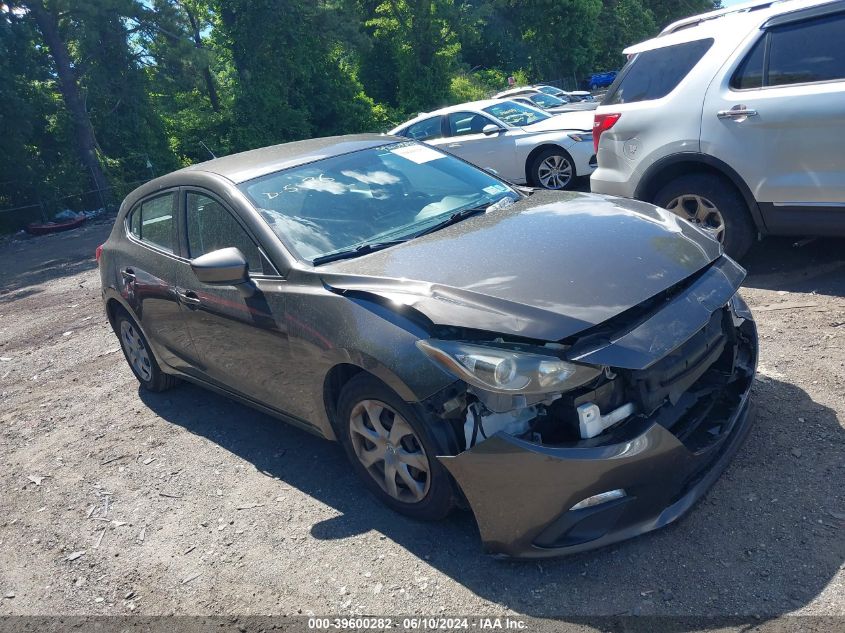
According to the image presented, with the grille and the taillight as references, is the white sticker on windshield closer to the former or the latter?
the taillight

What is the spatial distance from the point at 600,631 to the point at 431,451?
94 centimetres

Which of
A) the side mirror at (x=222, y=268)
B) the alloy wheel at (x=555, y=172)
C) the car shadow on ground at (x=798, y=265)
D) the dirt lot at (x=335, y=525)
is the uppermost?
the side mirror at (x=222, y=268)

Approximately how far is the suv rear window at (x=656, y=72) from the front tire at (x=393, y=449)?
3.98 m

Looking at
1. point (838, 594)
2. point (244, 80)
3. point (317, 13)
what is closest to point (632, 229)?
point (838, 594)

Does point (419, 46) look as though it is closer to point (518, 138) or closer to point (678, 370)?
point (518, 138)

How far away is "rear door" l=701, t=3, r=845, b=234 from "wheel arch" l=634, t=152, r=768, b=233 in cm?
5

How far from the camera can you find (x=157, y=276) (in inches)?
195

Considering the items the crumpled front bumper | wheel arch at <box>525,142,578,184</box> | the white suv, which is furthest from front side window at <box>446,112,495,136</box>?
the crumpled front bumper

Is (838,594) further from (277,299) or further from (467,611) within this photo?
(277,299)

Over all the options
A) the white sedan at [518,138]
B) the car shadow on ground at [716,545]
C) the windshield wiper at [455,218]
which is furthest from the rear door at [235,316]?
the white sedan at [518,138]

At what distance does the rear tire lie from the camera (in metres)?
5.61

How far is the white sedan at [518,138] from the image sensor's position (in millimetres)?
10922

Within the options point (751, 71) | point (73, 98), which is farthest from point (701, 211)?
point (73, 98)

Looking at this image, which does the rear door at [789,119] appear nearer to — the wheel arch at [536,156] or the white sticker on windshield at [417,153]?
the white sticker on windshield at [417,153]
